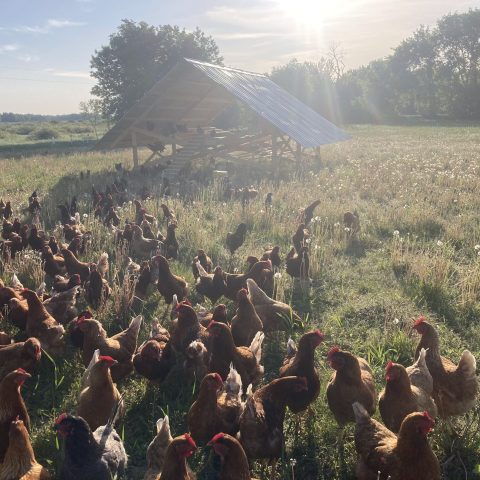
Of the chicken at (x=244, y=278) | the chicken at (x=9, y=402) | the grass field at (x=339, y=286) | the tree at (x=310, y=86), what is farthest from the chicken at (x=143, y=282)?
the tree at (x=310, y=86)

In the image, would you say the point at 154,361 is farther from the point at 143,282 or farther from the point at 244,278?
the point at 143,282

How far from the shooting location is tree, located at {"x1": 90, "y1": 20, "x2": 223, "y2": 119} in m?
44.6

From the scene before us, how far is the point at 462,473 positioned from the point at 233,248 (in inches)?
212

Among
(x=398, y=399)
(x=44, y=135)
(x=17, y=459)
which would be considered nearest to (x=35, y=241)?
(x=17, y=459)

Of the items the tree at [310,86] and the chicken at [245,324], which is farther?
the tree at [310,86]

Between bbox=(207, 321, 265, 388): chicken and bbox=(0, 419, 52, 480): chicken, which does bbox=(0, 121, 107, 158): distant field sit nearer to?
bbox=(207, 321, 265, 388): chicken

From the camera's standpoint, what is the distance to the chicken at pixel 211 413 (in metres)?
3.46

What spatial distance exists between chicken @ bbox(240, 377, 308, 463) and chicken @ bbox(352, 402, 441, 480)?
0.66 m

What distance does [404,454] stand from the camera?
280cm

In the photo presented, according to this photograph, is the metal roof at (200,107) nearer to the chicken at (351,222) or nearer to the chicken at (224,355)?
the chicken at (351,222)

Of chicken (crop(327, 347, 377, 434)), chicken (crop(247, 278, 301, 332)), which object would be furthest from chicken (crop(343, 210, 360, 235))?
chicken (crop(327, 347, 377, 434))

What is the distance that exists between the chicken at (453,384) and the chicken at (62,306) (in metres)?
4.28

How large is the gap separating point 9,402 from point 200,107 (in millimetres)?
21818

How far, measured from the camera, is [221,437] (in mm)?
2811
